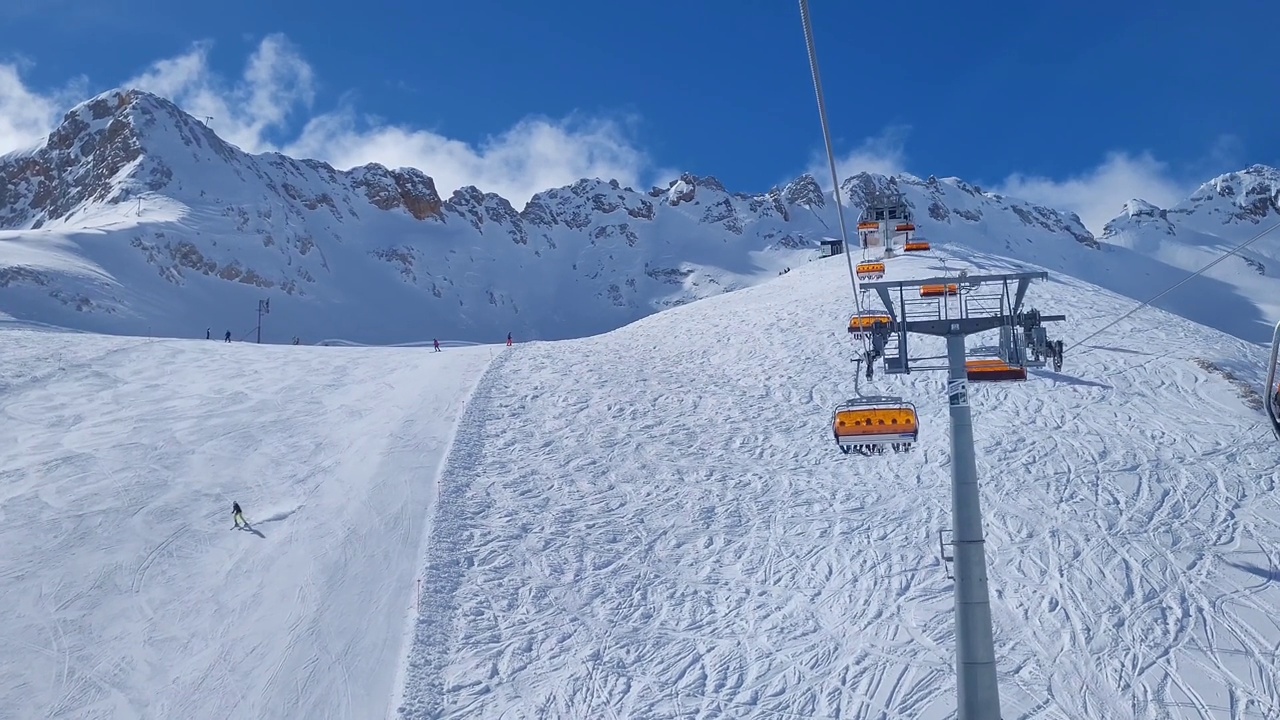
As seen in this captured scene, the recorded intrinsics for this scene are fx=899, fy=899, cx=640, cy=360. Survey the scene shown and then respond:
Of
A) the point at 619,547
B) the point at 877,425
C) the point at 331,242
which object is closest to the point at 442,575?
the point at 619,547

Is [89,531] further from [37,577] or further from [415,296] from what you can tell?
[415,296]

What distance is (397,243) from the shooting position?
102 metres

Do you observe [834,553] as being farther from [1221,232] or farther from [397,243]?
[1221,232]

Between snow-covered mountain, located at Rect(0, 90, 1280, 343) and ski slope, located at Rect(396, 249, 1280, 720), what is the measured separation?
122 ft

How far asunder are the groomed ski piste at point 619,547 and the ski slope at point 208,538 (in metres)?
0.08

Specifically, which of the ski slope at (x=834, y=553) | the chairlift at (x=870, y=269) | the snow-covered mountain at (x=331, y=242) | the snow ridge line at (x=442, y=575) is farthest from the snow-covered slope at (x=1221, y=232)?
the chairlift at (x=870, y=269)

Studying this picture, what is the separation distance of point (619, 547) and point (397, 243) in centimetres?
8822

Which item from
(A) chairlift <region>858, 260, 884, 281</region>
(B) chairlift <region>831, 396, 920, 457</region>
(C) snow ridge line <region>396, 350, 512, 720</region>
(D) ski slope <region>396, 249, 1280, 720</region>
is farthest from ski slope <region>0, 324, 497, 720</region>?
(A) chairlift <region>858, 260, 884, 281</region>

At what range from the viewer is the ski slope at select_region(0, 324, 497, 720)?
15266mm

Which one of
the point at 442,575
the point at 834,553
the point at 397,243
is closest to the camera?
the point at 442,575

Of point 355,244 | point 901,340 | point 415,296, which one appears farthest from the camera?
point 355,244

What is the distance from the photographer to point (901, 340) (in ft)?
33.8

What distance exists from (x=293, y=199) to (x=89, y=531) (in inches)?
3381

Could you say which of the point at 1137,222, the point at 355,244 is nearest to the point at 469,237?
the point at 355,244
